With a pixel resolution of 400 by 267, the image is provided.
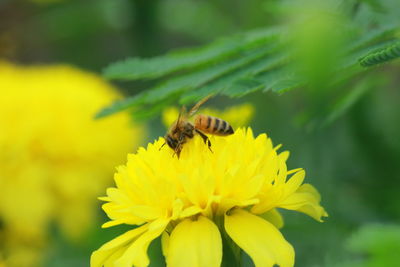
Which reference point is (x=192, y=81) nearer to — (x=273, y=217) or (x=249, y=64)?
(x=249, y=64)

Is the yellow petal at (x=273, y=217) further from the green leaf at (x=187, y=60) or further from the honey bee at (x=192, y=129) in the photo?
the green leaf at (x=187, y=60)

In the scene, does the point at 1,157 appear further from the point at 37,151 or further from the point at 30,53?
the point at 30,53

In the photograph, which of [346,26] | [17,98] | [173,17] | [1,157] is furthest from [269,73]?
[173,17]

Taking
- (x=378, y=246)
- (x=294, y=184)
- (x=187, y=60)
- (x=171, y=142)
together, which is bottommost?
(x=378, y=246)

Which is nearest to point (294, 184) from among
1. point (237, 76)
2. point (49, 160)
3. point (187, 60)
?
point (237, 76)

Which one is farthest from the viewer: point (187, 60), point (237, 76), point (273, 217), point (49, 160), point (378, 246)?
point (49, 160)
